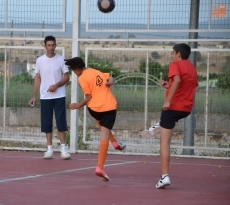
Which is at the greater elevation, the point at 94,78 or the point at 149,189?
the point at 94,78

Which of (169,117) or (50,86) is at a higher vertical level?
(50,86)

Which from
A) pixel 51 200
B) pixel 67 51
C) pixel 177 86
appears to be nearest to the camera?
pixel 51 200

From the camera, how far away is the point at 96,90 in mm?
11703

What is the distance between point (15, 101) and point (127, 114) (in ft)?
7.92

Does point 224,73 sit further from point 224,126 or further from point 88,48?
point 88,48

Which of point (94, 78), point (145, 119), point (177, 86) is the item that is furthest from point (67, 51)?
point (177, 86)

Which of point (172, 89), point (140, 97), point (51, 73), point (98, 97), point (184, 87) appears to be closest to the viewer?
point (172, 89)

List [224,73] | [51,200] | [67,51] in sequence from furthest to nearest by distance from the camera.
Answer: [67,51] → [224,73] → [51,200]

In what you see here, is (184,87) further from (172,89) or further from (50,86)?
(50,86)

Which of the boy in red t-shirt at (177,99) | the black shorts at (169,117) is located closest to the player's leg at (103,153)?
the boy in red t-shirt at (177,99)

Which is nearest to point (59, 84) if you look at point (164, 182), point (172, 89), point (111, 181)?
point (111, 181)

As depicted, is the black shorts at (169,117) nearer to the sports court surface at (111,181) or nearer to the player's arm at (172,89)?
the player's arm at (172,89)

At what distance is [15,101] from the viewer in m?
17.2

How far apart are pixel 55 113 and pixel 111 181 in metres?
3.58
